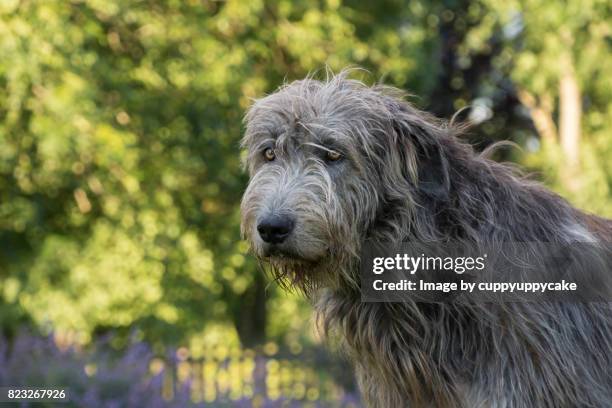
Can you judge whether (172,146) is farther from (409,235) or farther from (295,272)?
(409,235)

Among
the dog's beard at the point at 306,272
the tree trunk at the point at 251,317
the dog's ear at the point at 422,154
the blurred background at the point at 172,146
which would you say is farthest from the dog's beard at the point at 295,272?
the tree trunk at the point at 251,317

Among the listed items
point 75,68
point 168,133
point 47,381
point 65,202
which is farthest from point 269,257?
point 65,202

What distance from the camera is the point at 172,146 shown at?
12.4 meters

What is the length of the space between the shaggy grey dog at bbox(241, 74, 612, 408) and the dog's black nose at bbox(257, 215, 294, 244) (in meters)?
0.02

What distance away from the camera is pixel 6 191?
12.1 metres

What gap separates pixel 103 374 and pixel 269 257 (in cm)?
368

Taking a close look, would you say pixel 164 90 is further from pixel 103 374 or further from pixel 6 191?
pixel 103 374

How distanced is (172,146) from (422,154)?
333 inches

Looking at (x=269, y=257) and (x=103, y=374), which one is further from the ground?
(x=103, y=374)

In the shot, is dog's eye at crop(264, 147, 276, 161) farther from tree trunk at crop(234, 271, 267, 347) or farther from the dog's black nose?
tree trunk at crop(234, 271, 267, 347)

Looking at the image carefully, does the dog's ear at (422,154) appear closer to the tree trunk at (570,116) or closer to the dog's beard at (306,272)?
the dog's beard at (306,272)

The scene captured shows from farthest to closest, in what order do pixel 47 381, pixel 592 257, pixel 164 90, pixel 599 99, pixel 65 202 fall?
pixel 599 99 < pixel 65 202 < pixel 164 90 < pixel 47 381 < pixel 592 257

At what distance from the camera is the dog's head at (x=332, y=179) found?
3971 millimetres

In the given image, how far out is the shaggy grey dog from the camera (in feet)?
13.3
